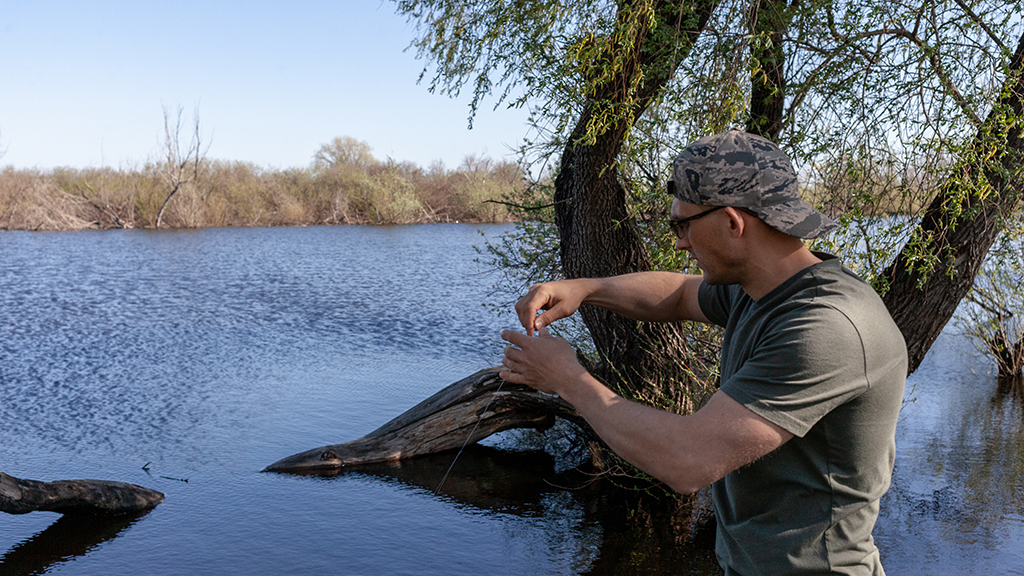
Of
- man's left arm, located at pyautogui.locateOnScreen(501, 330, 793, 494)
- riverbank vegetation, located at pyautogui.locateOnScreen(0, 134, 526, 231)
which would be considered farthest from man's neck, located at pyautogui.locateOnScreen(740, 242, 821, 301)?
riverbank vegetation, located at pyautogui.locateOnScreen(0, 134, 526, 231)

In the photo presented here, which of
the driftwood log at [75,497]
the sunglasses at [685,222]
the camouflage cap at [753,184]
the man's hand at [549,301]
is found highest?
the camouflage cap at [753,184]

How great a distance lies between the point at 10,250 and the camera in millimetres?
32469

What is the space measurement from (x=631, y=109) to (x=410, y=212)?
48934 mm

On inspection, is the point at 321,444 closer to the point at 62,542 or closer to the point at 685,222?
the point at 62,542

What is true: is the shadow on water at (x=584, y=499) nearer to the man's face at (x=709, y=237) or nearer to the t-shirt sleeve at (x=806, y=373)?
the man's face at (x=709, y=237)

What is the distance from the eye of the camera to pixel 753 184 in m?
1.90

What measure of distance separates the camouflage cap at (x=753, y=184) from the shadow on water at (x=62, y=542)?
5.64m

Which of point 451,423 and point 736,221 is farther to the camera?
point 451,423

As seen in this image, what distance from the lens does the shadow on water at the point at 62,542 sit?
558 centimetres

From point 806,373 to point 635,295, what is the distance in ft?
3.64

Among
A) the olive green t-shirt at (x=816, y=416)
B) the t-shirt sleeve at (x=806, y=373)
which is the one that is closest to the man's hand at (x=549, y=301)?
the olive green t-shirt at (x=816, y=416)

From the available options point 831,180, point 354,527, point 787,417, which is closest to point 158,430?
point 354,527

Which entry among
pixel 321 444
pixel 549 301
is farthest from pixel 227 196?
pixel 549 301

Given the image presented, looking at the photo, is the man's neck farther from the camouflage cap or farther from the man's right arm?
the man's right arm
